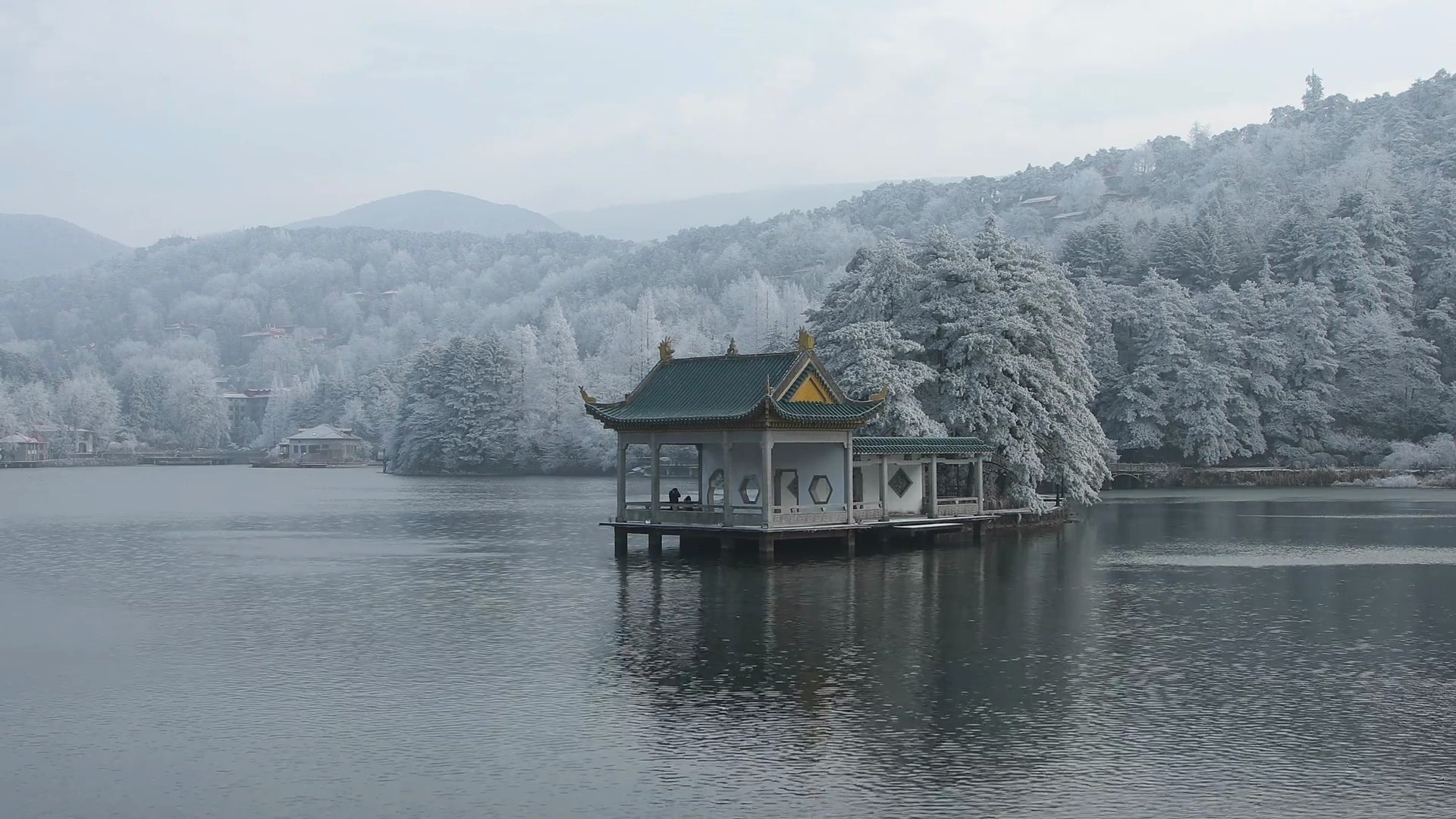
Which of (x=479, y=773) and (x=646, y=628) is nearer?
(x=479, y=773)

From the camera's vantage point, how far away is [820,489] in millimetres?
49594

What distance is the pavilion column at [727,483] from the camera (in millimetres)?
45469

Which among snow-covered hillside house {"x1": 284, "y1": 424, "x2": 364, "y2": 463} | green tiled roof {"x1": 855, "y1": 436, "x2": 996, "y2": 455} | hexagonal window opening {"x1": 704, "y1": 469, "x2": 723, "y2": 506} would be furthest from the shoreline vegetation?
snow-covered hillside house {"x1": 284, "y1": 424, "x2": 364, "y2": 463}

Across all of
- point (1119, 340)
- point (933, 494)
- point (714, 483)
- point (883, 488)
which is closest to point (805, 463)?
point (883, 488)

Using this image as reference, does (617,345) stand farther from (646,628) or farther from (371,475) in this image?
(646,628)

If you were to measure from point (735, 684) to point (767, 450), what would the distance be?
2091 centimetres

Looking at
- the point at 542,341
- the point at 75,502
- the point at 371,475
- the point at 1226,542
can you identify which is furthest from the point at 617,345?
the point at 1226,542

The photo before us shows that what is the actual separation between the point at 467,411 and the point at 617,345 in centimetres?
1849

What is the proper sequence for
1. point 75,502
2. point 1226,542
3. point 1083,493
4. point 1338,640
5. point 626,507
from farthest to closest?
point 75,502 < point 1083,493 < point 1226,542 < point 626,507 < point 1338,640

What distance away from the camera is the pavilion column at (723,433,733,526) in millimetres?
45469

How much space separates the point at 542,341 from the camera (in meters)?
154

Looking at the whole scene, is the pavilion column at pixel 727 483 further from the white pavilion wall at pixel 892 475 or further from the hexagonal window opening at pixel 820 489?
the white pavilion wall at pixel 892 475

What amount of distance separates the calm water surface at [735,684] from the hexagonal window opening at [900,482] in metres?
4.81

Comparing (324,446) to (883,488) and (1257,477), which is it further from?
(883,488)
